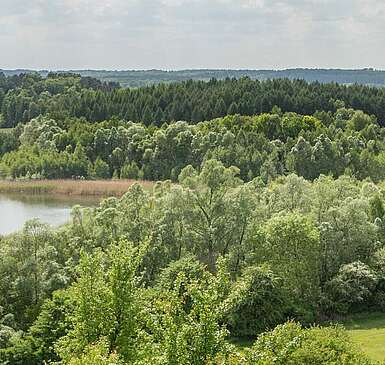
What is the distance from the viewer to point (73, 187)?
7262 centimetres

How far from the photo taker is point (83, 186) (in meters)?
72.2

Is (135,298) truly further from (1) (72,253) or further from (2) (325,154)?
(2) (325,154)

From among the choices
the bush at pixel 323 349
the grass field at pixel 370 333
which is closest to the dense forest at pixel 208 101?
the grass field at pixel 370 333

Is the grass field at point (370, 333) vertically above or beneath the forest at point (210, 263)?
beneath

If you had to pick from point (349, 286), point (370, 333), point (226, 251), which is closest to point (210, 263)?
point (226, 251)

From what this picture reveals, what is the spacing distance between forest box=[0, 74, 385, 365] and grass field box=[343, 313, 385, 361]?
36.0 inches

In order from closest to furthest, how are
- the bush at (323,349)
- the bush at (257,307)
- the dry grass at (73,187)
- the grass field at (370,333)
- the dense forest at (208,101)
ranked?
the bush at (323,349)
the grass field at (370,333)
the bush at (257,307)
the dry grass at (73,187)
the dense forest at (208,101)

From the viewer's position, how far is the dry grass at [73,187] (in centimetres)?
7100

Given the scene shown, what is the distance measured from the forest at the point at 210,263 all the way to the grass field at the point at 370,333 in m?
0.91

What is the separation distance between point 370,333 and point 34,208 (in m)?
41.1

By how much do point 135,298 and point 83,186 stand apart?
51.2 m

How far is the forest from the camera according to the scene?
55.2 ft

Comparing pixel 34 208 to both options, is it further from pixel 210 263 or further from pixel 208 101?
pixel 208 101

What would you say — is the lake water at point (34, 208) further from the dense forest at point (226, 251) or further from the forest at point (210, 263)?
the dense forest at point (226, 251)
